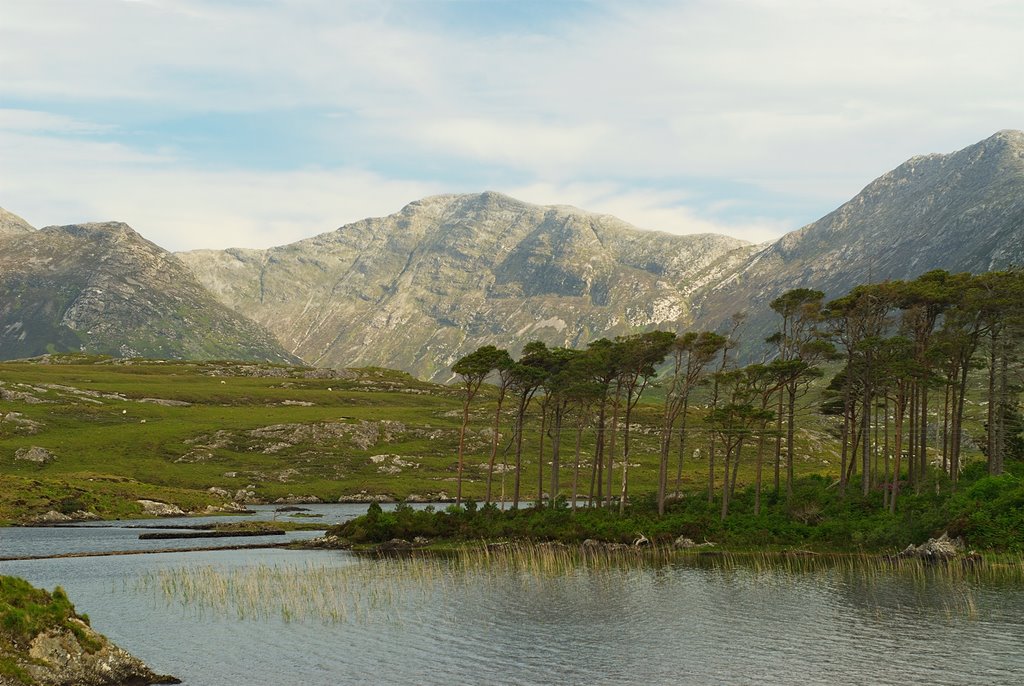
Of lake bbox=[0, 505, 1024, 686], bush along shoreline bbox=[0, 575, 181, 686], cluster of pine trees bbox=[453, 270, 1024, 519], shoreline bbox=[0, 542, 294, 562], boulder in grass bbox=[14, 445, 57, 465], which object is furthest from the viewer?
boulder in grass bbox=[14, 445, 57, 465]

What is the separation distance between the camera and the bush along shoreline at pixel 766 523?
80.5 m

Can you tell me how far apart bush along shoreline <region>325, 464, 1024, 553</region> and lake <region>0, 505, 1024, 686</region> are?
13.4 m

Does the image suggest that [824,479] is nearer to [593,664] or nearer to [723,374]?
[723,374]

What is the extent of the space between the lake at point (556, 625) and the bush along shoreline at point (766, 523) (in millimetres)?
13431

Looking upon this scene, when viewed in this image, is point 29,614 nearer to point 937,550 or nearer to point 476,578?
point 476,578

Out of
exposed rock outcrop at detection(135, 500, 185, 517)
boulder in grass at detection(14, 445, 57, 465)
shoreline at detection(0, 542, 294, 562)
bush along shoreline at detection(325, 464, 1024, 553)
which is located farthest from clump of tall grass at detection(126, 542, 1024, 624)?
boulder in grass at detection(14, 445, 57, 465)

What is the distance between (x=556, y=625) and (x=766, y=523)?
159 feet

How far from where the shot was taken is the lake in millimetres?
43531

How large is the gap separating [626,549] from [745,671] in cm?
5198

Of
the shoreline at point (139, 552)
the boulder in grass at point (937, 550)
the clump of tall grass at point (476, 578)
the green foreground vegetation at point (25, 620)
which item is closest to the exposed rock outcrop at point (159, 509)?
the shoreline at point (139, 552)

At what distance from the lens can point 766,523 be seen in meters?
97.0

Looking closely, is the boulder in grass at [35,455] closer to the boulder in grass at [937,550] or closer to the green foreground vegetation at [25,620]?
the green foreground vegetation at [25,620]

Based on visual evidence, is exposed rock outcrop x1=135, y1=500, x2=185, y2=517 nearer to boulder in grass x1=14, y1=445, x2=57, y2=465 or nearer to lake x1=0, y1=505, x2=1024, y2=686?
boulder in grass x1=14, y1=445, x2=57, y2=465

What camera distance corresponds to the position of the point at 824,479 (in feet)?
388
